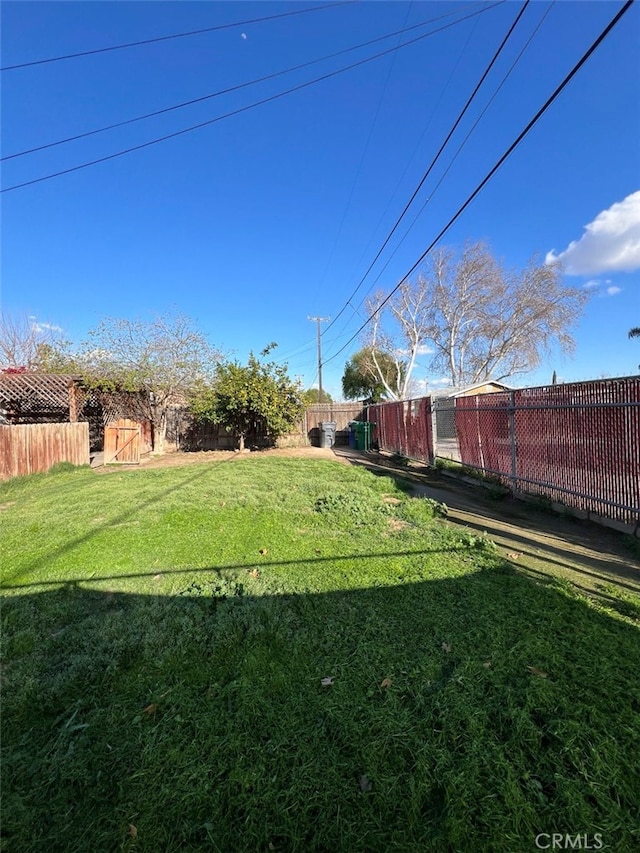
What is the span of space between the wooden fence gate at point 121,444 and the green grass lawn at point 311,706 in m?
9.09

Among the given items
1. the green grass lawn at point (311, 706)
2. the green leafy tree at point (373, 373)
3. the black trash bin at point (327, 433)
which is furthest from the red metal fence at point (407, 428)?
the green leafy tree at point (373, 373)

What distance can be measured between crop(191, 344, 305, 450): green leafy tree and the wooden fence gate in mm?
2507

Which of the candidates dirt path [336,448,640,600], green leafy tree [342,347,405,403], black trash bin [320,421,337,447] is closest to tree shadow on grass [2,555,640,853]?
dirt path [336,448,640,600]

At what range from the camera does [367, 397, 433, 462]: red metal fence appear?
1013cm

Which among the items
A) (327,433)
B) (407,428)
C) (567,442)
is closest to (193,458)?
(327,433)

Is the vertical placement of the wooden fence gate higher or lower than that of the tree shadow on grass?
higher

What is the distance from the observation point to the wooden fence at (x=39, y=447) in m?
9.48

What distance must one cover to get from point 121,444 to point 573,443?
12338 millimetres

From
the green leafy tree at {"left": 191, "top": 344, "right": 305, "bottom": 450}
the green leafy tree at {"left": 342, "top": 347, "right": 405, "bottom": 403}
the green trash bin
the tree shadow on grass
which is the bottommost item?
the tree shadow on grass

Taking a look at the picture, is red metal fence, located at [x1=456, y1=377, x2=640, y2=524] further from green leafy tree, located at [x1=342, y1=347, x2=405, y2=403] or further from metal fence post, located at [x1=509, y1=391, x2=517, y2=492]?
green leafy tree, located at [x1=342, y1=347, x2=405, y2=403]

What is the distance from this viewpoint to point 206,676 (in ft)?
7.22

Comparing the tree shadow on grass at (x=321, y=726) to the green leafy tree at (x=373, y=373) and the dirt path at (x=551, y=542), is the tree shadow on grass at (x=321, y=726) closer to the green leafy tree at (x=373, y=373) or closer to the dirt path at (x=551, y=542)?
the dirt path at (x=551, y=542)

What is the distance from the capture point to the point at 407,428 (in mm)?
Answer: 11625

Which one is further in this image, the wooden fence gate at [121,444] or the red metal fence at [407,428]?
the wooden fence gate at [121,444]
